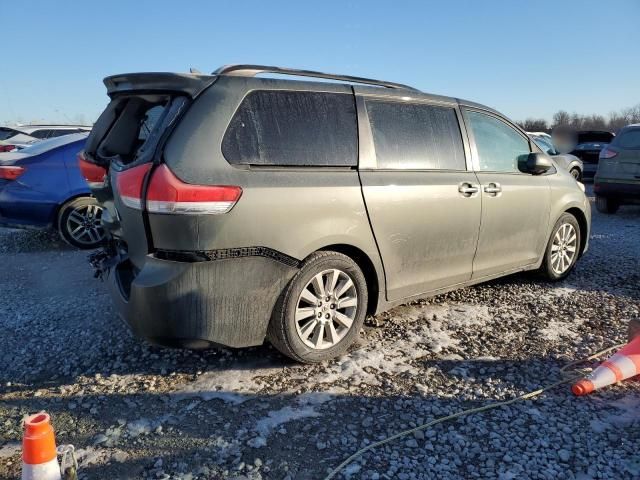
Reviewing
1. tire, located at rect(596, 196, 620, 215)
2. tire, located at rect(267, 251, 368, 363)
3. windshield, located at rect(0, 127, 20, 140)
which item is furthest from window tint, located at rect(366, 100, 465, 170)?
windshield, located at rect(0, 127, 20, 140)

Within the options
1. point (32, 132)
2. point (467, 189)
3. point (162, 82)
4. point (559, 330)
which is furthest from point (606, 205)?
point (32, 132)

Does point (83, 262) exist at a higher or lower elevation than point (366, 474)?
higher

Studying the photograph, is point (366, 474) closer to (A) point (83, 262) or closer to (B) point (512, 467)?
(B) point (512, 467)

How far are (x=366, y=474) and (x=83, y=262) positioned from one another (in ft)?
15.8

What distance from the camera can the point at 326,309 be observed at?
10.9 feet

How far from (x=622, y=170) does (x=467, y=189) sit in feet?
23.3

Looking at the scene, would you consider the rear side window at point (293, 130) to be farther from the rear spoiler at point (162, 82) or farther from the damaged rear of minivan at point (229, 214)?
the rear spoiler at point (162, 82)

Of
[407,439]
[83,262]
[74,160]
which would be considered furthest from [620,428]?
[74,160]

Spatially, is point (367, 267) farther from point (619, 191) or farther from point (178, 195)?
point (619, 191)

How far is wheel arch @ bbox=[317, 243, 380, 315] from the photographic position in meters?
3.34

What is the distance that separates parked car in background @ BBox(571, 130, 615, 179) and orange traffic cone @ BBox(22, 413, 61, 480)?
1702cm

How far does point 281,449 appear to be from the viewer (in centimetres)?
249

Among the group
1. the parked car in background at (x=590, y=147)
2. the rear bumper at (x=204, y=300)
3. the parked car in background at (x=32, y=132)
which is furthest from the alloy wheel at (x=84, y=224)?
the parked car in background at (x=590, y=147)

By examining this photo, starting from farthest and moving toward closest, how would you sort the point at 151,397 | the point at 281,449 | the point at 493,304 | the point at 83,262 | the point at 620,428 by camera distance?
the point at 83,262, the point at 493,304, the point at 151,397, the point at 620,428, the point at 281,449
